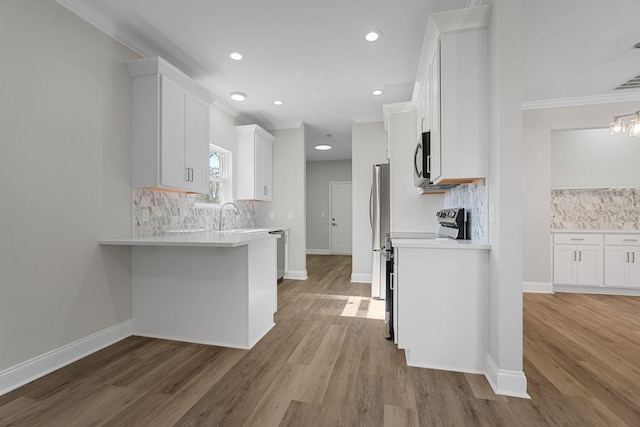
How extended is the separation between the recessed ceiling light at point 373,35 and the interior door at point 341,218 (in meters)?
5.53

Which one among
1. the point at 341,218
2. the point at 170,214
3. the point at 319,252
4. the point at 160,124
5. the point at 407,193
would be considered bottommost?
the point at 319,252

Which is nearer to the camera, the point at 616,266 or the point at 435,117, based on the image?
the point at 435,117

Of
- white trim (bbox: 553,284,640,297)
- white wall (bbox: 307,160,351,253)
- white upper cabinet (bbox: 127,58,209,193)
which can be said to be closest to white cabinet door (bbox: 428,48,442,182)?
white upper cabinet (bbox: 127,58,209,193)

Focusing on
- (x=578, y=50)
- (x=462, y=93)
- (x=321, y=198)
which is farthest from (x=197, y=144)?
(x=321, y=198)

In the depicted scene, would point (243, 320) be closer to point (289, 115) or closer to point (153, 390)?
point (153, 390)

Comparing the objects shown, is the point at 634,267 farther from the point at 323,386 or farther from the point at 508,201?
the point at 323,386

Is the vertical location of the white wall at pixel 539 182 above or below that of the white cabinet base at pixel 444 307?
above

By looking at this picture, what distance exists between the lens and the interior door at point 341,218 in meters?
8.09

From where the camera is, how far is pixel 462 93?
1979 mm

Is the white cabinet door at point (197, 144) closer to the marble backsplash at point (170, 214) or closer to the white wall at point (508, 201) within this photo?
the marble backsplash at point (170, 214)

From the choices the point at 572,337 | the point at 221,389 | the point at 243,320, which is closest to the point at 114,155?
the point at 243,320

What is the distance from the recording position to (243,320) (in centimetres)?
234

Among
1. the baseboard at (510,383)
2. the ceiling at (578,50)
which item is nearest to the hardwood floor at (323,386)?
the baseboard at (510,383)

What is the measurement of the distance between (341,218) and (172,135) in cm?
583
